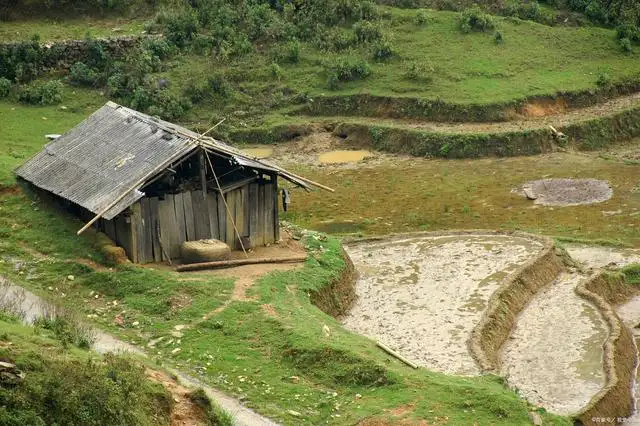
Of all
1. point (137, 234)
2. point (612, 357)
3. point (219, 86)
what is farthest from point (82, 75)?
point (612, 357)

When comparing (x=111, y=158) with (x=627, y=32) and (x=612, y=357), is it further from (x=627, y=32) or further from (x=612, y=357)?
(x=627, y=32)

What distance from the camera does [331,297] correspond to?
90.1 ft

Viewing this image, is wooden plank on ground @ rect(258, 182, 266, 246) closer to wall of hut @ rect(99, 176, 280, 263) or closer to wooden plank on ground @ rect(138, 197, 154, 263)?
wall of hut @ rect(99, 176, 280, 263)

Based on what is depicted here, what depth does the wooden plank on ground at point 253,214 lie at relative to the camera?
95.5ft

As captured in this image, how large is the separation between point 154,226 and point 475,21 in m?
26.2

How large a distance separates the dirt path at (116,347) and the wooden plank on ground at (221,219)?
16.5ft

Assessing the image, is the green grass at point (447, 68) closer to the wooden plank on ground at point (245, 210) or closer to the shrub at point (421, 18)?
the shrub at point (421, 18)

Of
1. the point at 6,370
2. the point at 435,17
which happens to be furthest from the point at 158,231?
the point at 435,17

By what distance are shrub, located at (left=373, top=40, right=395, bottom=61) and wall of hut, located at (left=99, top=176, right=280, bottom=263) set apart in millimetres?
19307

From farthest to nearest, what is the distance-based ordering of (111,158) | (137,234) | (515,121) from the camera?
1. (515,121)
2. (111,158)
3. (137,234)

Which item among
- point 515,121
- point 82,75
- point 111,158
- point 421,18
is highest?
point 111,158

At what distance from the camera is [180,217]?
27766 mm

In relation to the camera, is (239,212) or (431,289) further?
(239,212)

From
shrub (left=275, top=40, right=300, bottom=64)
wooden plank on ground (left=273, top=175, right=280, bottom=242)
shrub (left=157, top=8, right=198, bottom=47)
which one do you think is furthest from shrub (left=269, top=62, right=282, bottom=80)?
wooden plank on ground (left=273, top=175, right=280, bottom=242)
